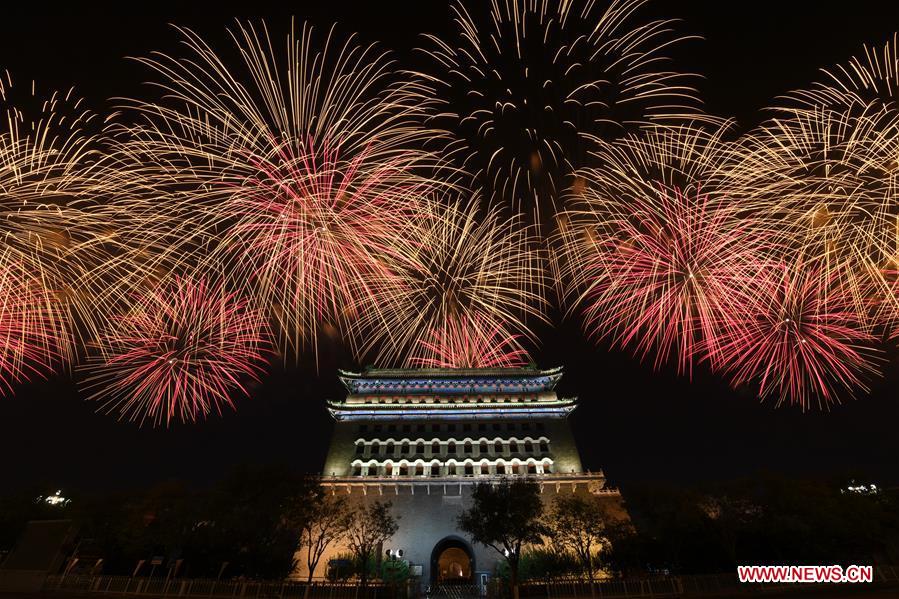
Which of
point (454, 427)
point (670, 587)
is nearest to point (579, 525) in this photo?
point (670, 587)

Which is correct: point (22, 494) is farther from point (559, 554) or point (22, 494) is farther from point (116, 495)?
point (559, 554)

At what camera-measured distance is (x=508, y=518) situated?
3081 cm

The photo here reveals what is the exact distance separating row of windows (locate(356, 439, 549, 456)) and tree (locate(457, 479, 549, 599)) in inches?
493

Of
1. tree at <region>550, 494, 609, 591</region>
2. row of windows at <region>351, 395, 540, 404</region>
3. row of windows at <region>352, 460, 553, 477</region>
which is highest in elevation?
row of windows at <region>351, 395, 540, 404</region>

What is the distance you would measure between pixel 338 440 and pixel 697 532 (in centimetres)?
3122

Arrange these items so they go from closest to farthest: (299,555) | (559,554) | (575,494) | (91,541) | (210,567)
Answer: (210,567) < (91,541) < (559,554) < (299,555) < (575,494)

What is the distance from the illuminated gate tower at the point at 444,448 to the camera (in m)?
42.0

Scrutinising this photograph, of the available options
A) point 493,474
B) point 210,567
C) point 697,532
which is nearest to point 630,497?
point 697,532

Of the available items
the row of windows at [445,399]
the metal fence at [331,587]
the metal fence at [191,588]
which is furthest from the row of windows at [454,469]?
the metal fence at [191,588]

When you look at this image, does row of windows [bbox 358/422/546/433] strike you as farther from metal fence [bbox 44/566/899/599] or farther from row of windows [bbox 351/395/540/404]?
metal fence [bbox 44/566/899/599]

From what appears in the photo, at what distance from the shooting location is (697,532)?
99.5 feet

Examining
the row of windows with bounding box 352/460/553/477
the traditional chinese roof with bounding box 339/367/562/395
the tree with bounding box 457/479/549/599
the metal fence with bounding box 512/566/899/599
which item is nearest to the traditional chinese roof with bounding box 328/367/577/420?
the traditional chinese roof with bounding box 339/367/562/395

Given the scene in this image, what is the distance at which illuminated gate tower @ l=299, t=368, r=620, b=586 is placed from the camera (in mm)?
42031

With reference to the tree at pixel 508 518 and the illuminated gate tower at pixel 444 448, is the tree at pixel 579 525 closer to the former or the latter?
the tree at pixel 508 518
